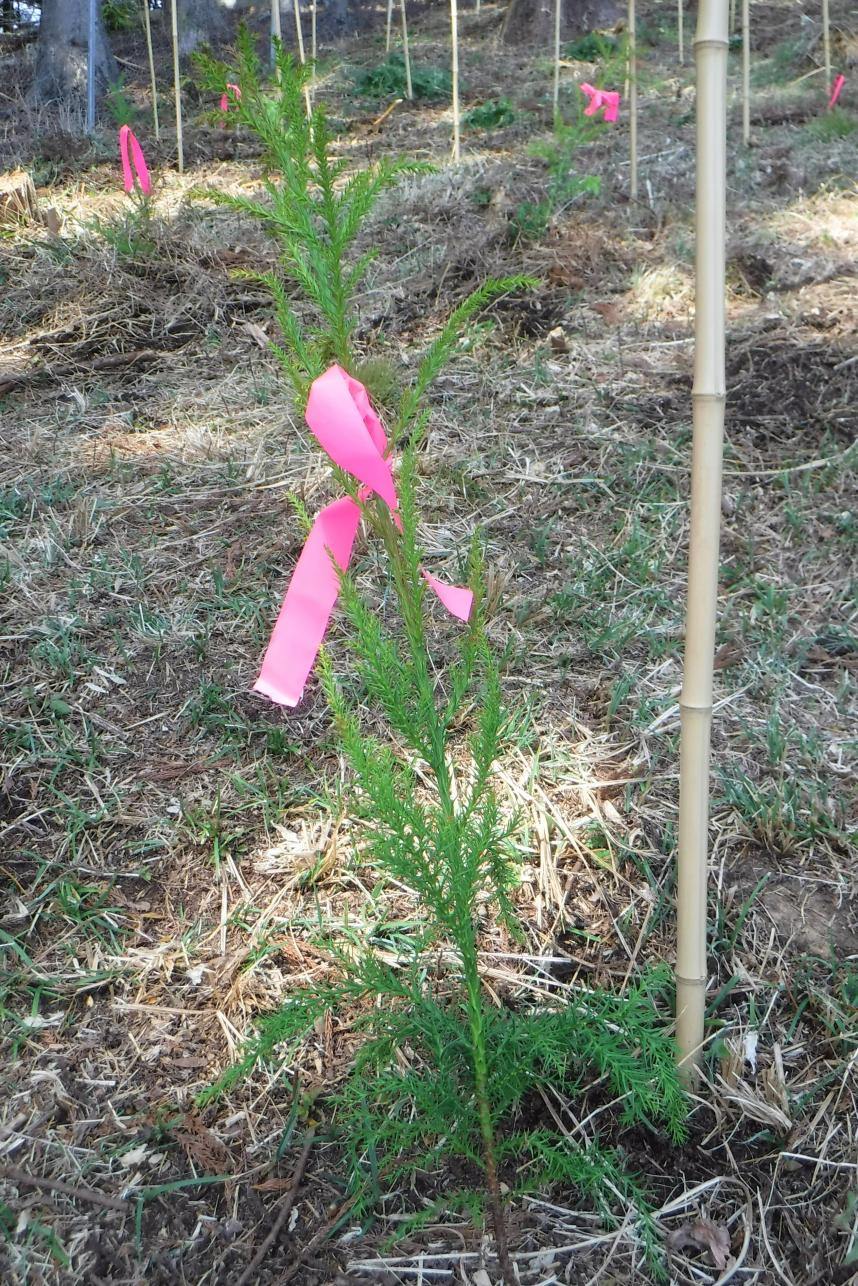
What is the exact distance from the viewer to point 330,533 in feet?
3.81

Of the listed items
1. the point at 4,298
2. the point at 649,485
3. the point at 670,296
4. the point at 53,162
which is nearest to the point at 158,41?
the point at 53,162

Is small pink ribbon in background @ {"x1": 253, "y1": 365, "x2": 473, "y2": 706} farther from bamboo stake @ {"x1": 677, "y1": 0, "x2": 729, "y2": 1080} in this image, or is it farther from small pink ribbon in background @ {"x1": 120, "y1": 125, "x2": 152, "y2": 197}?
small pink ribbon in background @ {"x1": 120, "y1": 125, "x2": 152, "y2": 197}

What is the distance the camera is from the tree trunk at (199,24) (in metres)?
8.17

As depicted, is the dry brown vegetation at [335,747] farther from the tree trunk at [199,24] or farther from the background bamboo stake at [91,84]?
the tree trunk at [199,24]

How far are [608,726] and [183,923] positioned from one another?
0.80 metres

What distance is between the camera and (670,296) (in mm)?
3348

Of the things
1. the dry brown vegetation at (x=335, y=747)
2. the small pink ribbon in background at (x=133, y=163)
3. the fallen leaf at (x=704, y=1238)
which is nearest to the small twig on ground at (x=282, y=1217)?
the dry brown vegetation at (x=335, y=747)

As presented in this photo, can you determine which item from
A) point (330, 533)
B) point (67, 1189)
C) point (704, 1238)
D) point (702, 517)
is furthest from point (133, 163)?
point (704, 1238)

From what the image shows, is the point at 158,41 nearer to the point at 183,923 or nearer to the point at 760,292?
the point at 760,292

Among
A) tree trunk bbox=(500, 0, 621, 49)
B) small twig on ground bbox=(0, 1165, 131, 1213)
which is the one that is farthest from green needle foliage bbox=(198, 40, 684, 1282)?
tree trunk bbox=(500, 0, 621, 49)

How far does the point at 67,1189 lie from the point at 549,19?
9918 mm

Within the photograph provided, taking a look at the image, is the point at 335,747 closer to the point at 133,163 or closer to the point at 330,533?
the point at 330,533

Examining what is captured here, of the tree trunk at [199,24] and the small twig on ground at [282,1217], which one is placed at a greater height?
the tree trunk at [199,24]

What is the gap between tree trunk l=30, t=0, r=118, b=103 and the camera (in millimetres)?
6527
